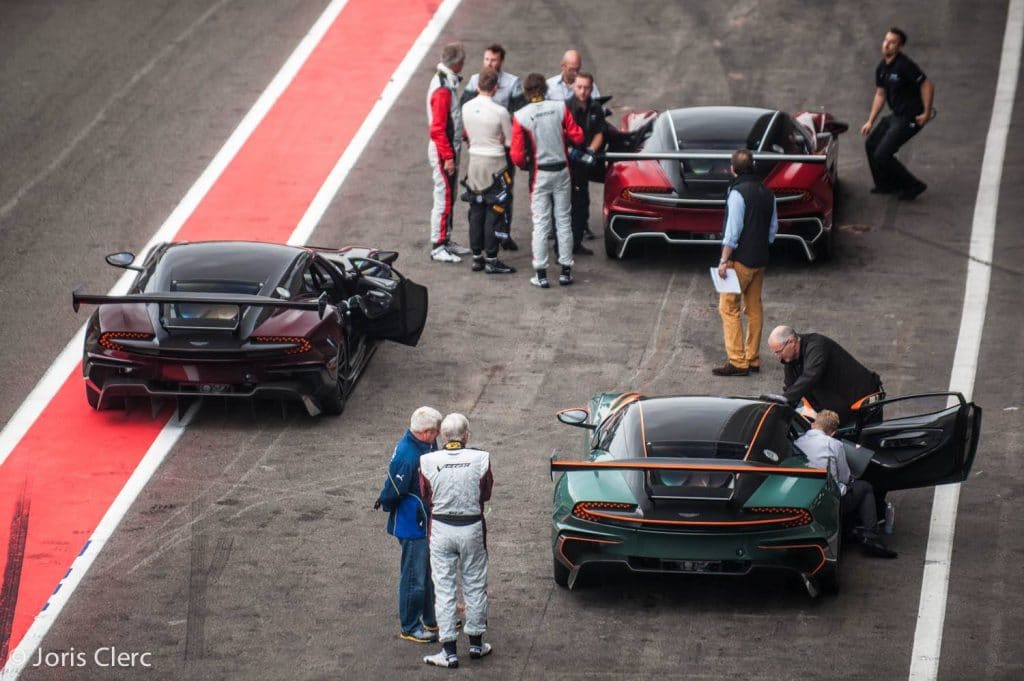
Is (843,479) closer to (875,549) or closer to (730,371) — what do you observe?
(875,549)

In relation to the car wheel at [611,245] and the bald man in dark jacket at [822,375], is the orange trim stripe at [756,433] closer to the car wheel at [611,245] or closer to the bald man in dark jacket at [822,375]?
the bald man in dark jacket at [822,375]

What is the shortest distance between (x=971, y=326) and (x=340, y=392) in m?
6.03

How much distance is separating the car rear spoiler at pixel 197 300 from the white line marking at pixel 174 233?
1.17 m

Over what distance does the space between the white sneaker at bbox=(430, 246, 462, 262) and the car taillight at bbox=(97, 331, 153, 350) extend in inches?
189

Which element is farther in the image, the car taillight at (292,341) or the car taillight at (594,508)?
the car taillight at (292,341)

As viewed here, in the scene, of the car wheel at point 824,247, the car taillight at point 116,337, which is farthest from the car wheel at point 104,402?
the car wheel at point 824,247

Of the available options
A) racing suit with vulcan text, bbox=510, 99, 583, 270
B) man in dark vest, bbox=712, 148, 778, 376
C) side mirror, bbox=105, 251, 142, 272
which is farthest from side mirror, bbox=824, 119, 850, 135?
side mirror, bbox=105, 251, 142, 272

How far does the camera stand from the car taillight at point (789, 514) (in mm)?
10438

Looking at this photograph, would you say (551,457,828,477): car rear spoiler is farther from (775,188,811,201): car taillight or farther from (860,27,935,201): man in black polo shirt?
(860,27,935,201): man in black polo shirt

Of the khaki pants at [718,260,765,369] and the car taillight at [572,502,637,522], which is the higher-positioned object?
the car taillight at [572,502,637,522]

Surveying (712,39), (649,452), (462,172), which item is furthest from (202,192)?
(649,452)

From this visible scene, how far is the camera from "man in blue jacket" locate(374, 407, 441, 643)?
10133 millimetres

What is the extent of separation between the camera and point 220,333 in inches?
526

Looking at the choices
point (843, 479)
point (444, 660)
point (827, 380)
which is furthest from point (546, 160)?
point (444, 660)
